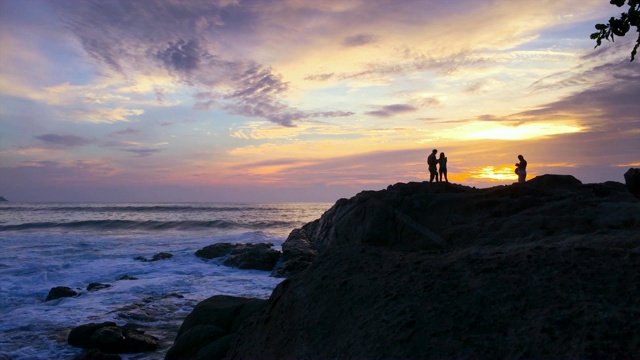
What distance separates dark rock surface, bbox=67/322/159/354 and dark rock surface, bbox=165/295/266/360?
109cm

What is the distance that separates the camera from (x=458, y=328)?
143 inches

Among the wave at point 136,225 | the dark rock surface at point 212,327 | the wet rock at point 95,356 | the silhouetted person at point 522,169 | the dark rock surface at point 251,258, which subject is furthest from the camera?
the wave at point 136,225

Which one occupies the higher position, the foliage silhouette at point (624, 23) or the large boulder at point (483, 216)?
the foliage silhouette at point (624, 23)

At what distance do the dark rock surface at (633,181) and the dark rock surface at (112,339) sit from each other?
13769 millimetres

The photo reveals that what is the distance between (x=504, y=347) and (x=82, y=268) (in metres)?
19.2

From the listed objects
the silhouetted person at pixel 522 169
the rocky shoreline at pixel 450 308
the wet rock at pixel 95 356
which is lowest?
the wet rock at pixel 95 356

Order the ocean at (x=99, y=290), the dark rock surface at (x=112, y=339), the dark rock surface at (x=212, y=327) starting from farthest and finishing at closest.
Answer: the ocean at (x=99, y=290) → the dark rock surface at (x=112, y=339) → the dark rock surface at (x=212, y=327)

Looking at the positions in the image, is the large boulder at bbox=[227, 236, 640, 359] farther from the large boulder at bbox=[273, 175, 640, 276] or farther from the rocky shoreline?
the large boulder at bbox=[273, 175, 640, 276]

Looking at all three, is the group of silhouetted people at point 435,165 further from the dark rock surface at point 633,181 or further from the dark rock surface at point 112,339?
the dark rock surface at point 112,339

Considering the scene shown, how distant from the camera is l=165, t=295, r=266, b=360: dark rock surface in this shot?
21.1 feet

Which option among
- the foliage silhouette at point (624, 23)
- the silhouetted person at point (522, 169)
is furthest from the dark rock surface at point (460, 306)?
the silhouetted person at point (522, 169)

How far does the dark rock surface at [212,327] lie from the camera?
6441 mm

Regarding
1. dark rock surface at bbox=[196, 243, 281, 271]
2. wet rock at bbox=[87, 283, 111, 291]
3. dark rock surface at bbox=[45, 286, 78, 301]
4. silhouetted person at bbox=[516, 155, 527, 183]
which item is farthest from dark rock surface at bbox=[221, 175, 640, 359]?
dark rock surface at bbox=[196, 243, 281, 271]

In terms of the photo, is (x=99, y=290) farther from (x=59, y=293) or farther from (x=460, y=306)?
(x=460, y=306)
